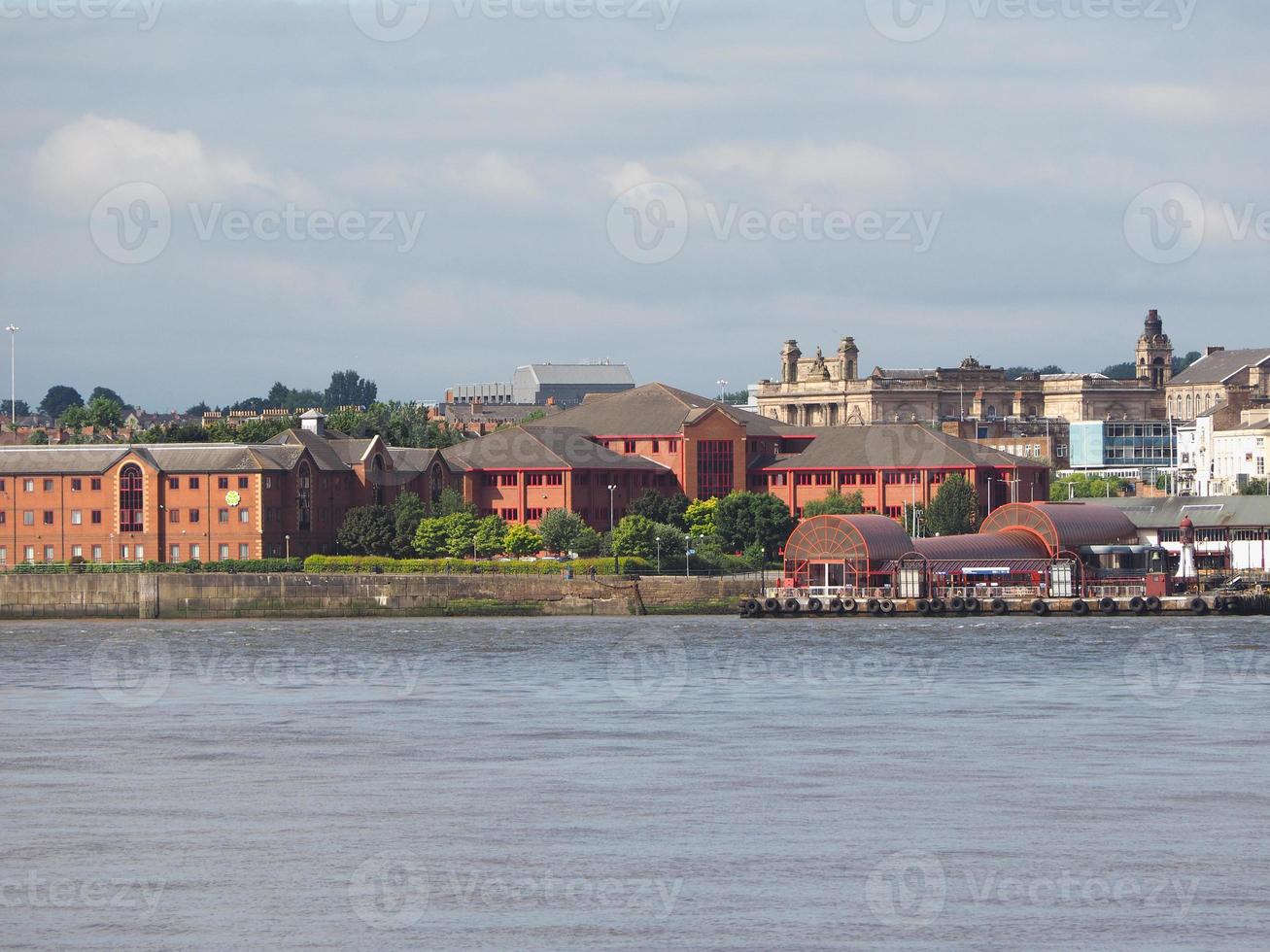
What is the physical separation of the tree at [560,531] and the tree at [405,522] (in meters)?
6.29

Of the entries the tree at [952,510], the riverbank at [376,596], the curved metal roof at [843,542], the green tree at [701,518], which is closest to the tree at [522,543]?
the green tree at [701,518]

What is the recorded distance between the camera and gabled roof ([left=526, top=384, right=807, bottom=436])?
13525cm

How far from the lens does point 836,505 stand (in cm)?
12650

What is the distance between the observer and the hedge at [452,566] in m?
105

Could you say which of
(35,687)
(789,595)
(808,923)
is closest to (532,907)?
(808,923)

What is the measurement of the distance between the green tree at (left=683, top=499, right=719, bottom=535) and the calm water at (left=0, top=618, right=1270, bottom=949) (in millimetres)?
53996

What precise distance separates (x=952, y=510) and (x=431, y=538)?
2836cm

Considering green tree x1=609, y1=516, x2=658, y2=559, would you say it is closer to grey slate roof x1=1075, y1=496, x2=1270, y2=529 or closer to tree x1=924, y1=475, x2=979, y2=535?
tree x1=924, y1=475, x2=979, y2=535

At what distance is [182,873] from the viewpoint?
32.3 metres

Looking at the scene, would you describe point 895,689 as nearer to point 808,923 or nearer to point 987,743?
point 987,743

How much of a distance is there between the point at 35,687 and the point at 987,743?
28097mm

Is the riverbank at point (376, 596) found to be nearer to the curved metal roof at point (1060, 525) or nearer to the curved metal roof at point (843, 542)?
the curved metal roof at point (843, 542)

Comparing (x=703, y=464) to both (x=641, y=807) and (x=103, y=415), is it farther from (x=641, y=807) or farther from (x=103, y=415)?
(x=641, y=807)

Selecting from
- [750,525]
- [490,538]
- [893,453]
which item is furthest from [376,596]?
[893,453]
